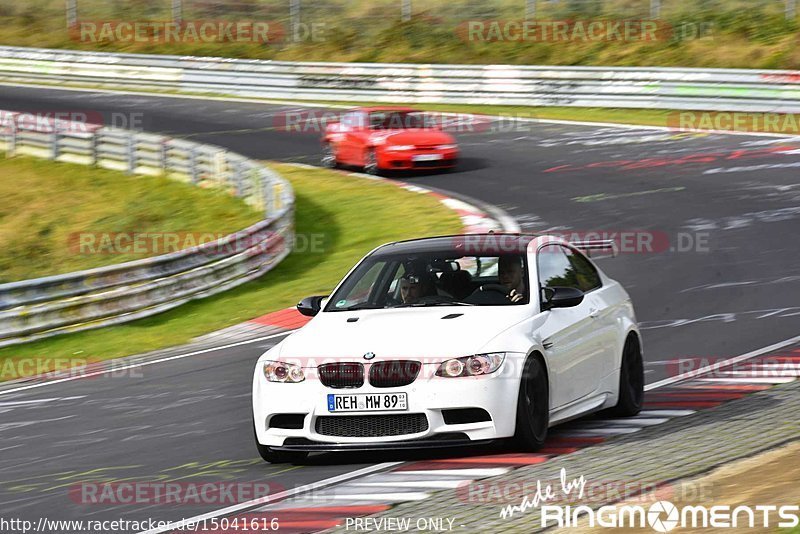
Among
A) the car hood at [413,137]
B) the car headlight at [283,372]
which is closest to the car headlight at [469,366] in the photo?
the car headlight at [283,372]

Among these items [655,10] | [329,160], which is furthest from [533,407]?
[655,10]

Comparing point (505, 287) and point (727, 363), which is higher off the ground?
point (505, 287)

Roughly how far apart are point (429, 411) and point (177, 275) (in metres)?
10.4

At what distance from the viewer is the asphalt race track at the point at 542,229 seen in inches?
345

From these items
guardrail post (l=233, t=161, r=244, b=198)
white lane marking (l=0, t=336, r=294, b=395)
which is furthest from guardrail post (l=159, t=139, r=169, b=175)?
white lane marking (l=0, t=336, r=294, b=395)

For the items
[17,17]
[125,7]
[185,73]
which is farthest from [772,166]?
[17,17]

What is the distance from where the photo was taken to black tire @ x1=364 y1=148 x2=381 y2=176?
1083 inches

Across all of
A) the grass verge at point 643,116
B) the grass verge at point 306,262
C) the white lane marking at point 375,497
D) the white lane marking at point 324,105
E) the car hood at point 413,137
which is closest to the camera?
the white lane marking at point 375,497

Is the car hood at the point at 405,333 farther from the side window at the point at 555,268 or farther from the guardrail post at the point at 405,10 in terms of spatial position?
the guardrail post at the point at 405,10

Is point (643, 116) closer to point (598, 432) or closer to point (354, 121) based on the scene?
point (354, 121)

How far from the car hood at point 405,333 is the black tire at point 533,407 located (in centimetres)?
28

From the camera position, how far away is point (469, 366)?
8086mm

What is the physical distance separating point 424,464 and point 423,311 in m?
1.07

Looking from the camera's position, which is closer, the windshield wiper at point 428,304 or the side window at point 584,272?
the windshield wiper at point 428,304
